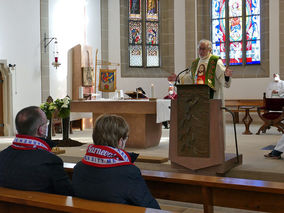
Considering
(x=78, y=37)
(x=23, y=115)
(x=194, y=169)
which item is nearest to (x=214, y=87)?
(x=194, y=169)

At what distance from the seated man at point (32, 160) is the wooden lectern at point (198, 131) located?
101 inches

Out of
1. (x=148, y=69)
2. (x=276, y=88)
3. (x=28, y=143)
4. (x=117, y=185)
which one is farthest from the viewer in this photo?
(x=148, y=69)

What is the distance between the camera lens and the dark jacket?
264 cm

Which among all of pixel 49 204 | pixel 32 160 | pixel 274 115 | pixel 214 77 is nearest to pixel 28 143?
pixel 32 160

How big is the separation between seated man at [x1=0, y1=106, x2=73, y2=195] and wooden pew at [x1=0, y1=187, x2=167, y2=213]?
9cm

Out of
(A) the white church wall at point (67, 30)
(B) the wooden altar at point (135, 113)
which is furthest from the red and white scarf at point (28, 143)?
(A) the white church wall at point (67, 30)

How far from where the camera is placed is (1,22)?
10242mm

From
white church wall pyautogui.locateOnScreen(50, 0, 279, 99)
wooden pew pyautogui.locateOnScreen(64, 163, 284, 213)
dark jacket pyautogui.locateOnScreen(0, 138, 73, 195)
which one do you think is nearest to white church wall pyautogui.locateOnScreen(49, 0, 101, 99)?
white church wall pyautogui.locateOnScreen(50, 0, 279, 99)

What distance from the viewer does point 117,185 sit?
2.27 m

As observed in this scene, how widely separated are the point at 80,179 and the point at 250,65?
12.5 metres

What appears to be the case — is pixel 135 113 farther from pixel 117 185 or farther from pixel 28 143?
pixel 117 185

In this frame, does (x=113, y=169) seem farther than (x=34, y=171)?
No

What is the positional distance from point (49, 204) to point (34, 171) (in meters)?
0.40

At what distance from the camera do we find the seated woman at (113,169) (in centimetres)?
226
